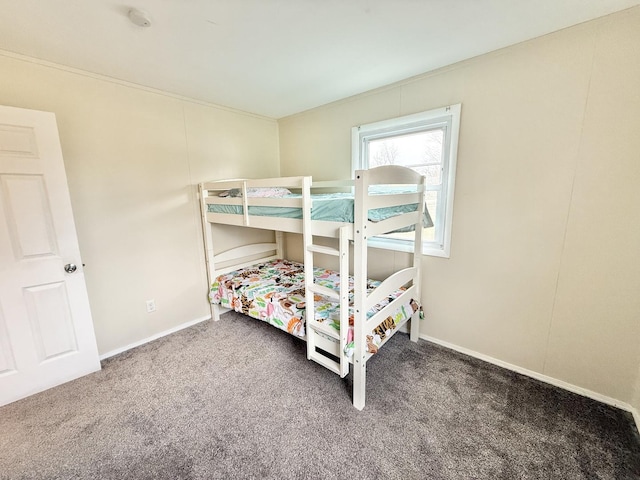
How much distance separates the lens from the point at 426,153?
2338 millimetres

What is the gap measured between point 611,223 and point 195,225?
3.39 metres

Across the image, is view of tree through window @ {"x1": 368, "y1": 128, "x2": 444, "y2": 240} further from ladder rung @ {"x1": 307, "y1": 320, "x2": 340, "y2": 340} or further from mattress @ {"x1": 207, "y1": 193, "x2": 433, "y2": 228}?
ladder rung @ {"x1": 307, "y1": 320, "x2": 340, "y2": 340}

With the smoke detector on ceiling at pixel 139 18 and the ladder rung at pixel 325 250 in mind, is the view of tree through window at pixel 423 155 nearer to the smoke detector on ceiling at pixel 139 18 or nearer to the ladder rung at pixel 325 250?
the ladder rung at pixel 325 250

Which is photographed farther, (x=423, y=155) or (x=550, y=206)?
(x=423, y=155)

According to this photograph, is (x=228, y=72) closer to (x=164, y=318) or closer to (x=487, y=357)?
(x=164, y=318)

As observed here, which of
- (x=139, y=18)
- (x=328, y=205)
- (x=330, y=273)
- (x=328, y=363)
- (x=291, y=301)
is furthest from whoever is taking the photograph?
(x=330, y=273)

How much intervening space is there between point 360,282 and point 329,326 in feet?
1.42

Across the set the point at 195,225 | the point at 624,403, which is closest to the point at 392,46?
the point at 195,225

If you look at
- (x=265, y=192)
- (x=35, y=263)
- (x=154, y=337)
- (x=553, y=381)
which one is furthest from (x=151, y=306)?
(x=553, y=381)

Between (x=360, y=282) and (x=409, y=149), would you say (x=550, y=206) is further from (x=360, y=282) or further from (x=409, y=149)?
(x=360, y=282)

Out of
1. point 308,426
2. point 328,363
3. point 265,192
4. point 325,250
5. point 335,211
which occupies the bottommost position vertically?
point 308,426

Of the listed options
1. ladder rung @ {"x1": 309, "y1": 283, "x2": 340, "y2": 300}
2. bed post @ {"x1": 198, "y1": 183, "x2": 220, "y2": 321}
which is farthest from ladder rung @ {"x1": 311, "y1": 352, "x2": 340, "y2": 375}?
bed post @ {"x1": 198, "y1": 183, "x2": 220, "y2": 321}

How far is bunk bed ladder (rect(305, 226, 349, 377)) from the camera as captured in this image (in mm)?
1589

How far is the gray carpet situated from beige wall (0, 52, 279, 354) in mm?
584
